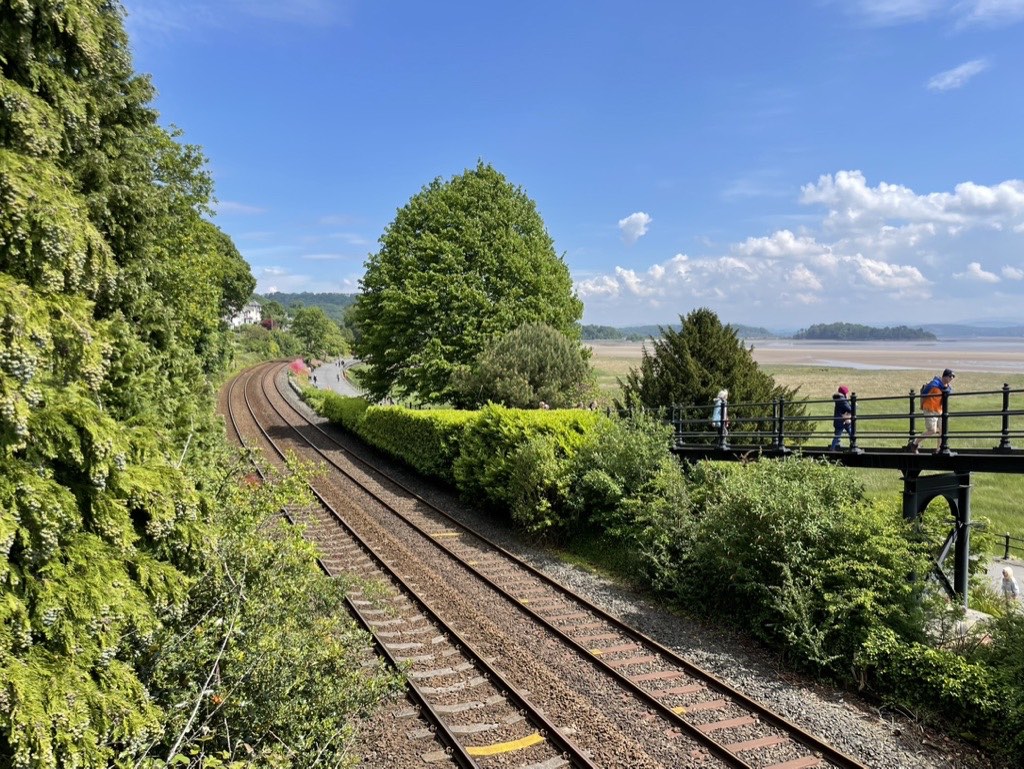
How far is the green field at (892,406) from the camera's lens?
23719 millimetres

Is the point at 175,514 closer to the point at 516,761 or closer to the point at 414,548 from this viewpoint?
the point at 516,761

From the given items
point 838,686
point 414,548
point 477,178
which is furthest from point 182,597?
point 477,178

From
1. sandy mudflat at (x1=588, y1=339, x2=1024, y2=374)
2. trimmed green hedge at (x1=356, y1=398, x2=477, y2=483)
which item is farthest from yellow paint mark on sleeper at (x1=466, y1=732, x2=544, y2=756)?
sandy mudflat at (x1=588, y1=339, x2=1024, y2=374)

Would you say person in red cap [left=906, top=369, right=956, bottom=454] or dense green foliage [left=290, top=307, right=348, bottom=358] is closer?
person in red cap [left=906, top=369, right=956, bottom=454]

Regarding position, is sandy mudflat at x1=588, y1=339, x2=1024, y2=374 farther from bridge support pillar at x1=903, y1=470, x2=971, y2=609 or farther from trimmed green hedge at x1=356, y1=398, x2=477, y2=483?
bridge support pillar at x1=903, y1=470, x2=971, y2=609

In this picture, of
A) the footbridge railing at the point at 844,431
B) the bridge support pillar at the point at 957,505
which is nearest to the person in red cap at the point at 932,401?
the footbridge railing at the point at 844,431

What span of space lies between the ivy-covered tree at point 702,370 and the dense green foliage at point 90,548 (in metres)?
18.0

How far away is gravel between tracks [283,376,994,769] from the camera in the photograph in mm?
7215

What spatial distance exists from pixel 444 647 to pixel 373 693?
3.47 m

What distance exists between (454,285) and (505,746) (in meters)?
22.8

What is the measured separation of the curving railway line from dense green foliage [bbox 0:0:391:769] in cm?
173

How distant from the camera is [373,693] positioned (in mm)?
6449

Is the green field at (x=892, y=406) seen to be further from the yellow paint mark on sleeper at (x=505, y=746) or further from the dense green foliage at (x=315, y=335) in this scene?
the dense green foliage at (x=315, y=335)

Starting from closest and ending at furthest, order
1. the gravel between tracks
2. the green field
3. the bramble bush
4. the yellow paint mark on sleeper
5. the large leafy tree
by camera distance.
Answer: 1. the yellow paint mark on sleeper
2. the gravel between tracks
3. the bramble bush
4. the green field
5. the large leafy tree
